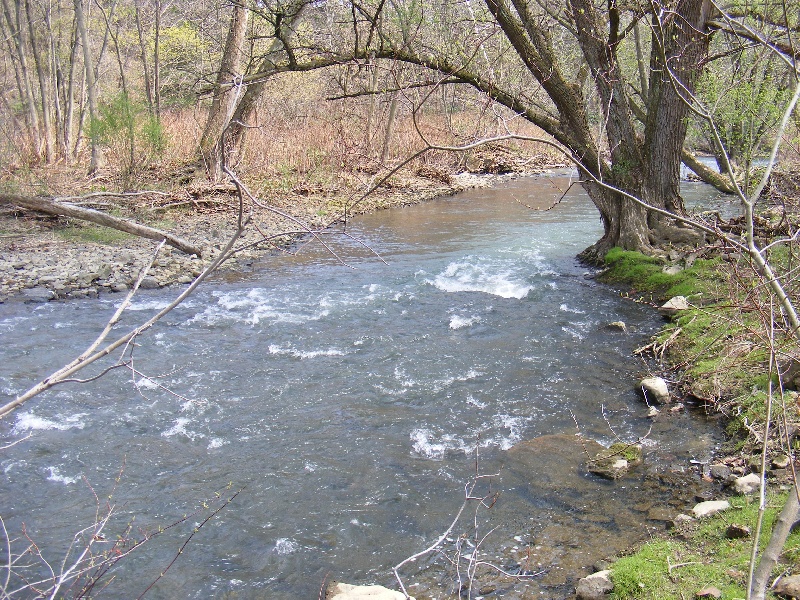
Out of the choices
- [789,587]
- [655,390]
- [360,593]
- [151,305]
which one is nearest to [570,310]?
[655,390]

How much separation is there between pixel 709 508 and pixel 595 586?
1208 mm

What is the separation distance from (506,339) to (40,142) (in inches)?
538

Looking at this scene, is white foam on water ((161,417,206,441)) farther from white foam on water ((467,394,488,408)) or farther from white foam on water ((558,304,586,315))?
white foam on water ((558,304,586,315))

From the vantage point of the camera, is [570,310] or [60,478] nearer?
[60,478]

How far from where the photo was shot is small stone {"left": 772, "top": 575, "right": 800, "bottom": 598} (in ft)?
10.5

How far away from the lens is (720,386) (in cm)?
649

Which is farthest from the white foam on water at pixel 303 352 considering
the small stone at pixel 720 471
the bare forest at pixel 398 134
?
the small stone at pixel 720 471

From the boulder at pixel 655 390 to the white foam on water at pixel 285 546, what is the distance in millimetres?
3674

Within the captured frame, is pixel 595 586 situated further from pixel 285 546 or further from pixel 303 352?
pixel 303 352

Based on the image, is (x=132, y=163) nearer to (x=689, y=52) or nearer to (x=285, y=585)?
(x=689, y=52)

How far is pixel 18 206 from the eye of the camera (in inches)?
500

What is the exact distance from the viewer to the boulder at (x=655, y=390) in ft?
21.6

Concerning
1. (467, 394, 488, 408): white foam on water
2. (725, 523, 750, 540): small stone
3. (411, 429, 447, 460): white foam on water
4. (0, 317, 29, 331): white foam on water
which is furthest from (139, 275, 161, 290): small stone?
(725, 523, 750, 540): small stone

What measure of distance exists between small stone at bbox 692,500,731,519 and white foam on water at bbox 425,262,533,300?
5.43 meters
